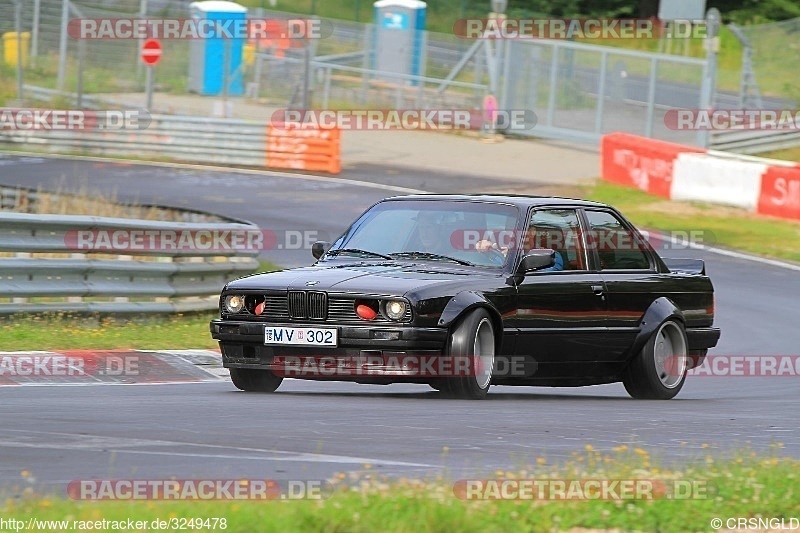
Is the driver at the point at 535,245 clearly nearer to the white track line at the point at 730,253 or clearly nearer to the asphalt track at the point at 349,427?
the asphalt track at the point at 349,427

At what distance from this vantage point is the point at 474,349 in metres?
9.68

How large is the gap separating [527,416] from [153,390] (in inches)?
106

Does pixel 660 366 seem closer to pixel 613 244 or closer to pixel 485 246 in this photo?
pixel 613 244

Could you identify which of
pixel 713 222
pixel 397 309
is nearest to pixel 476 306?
pixel 397 309

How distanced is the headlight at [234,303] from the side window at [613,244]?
2.71 metres

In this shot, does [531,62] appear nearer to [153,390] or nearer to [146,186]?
[146,186]

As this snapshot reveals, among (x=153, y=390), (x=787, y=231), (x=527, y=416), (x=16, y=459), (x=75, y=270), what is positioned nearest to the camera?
(x=16, y=459)

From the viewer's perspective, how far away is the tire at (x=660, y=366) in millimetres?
11219

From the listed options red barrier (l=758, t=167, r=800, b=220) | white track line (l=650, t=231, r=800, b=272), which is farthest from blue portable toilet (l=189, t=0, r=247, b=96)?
white track line (l=650, t=231, r=800, b=272)

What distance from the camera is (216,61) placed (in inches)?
1636

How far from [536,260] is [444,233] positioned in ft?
2.38

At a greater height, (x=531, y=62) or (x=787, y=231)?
(x=531, y=62)

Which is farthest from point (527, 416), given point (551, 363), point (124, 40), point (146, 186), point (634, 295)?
point (124, 40)

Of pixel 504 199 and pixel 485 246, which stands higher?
pixel 504 199
